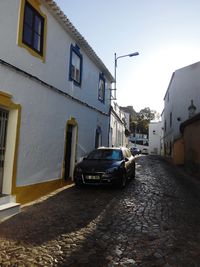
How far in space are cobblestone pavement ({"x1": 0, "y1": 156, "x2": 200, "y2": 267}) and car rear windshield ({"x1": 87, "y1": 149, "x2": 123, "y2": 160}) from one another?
252cm

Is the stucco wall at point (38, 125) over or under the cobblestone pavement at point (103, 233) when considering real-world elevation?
over

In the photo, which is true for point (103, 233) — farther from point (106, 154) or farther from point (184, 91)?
point (184, 91)

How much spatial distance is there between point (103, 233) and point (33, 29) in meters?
6.45

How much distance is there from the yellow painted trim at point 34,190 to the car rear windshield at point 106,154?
6.22 ft

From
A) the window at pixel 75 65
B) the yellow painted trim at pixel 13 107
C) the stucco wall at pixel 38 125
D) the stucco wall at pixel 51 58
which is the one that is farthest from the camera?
the window at pixel 75 65

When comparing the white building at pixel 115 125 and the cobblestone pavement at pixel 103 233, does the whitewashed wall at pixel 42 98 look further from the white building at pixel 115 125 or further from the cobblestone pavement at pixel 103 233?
the white building at pixel 115 125

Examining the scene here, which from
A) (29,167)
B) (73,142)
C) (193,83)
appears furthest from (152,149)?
(29,167)

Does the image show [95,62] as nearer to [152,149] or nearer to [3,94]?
[3,94]

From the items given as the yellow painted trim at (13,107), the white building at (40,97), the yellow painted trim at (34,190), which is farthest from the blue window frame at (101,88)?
the yellow painted trim at (13,107)

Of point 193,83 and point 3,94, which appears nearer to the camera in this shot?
point 3,94

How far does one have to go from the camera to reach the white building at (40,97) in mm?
7590

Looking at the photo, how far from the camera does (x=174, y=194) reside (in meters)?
10.4

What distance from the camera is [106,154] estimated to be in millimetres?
12023

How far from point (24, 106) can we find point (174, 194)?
245 inches
